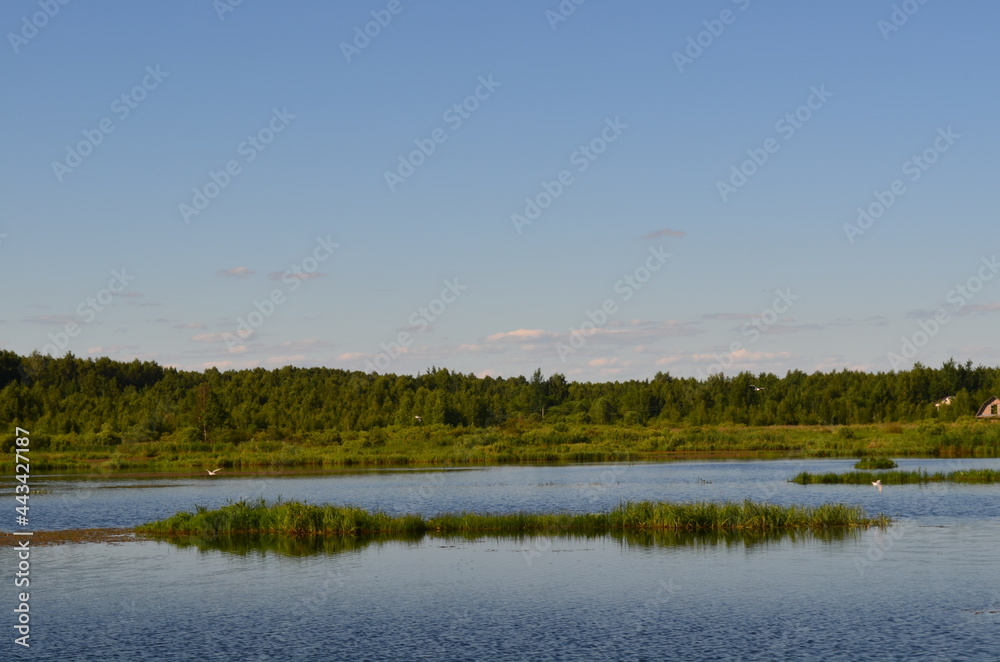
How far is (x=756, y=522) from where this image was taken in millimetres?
44031

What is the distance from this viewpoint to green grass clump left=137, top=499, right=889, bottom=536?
145ft

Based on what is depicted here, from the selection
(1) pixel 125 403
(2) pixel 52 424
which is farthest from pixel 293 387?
(2) pixel 52 424

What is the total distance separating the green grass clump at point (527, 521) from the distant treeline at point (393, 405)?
7782 cm

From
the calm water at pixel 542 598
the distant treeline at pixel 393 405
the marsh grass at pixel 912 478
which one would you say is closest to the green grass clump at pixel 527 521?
the calm water at pixel 542 598

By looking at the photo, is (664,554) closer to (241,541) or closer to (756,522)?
(756,522)

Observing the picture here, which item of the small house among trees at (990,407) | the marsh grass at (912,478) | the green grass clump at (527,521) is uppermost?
the small house among trees at (990,407)

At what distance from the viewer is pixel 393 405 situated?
171375mm

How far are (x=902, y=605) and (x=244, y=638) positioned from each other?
18.6 metres

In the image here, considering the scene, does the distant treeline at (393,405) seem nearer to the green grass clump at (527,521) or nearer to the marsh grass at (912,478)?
the marsh grass at (912,478)

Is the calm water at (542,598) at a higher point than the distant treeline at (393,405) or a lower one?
lower

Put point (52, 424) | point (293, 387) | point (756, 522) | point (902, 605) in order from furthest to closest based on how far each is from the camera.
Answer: point (293, 387) → point (52, 424) → point (756, 522) → point (902, 605)

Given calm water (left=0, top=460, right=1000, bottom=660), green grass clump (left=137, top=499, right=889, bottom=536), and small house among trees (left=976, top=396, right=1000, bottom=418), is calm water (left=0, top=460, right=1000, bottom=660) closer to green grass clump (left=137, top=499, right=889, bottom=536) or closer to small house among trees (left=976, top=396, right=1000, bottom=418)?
green grass clump (left=137, top=499, right=889, bottom=536)

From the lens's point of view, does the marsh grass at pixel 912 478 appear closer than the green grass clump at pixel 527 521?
No

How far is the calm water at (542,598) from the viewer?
25172 millimetres
